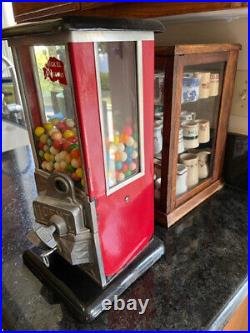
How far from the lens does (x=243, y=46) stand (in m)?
0.77

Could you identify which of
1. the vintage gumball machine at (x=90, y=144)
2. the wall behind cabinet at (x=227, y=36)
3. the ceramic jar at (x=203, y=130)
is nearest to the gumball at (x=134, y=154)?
the vintage gumball machine at (x=90, y=144)

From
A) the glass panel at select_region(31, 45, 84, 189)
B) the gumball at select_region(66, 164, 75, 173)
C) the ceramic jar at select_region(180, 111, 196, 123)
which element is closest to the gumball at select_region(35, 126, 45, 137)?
the glass panel at select_region(31, 45, 84, 189)

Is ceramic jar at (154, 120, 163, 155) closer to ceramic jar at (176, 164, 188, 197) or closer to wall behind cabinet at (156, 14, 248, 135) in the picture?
ceramic jar at (176, 164, 188, 197)

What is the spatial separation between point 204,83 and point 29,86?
0.46 m

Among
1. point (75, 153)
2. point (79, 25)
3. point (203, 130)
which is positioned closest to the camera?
point (79, 25)

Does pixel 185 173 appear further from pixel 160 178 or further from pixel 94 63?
pixel 94 63

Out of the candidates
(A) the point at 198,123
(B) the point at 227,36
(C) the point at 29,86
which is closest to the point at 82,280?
(C) the point at 29,86

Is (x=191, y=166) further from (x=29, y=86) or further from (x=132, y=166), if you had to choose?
(x=29, y=86)

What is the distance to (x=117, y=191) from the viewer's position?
1.68 feet

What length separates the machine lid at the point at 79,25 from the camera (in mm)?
353

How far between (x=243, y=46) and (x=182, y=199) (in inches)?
18.6

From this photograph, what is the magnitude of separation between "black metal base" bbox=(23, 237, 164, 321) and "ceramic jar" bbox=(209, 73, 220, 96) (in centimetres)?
44

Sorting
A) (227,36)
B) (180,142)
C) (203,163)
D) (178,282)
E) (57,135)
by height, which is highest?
(227,36)

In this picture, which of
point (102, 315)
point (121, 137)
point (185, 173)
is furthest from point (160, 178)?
point (102, 315)
